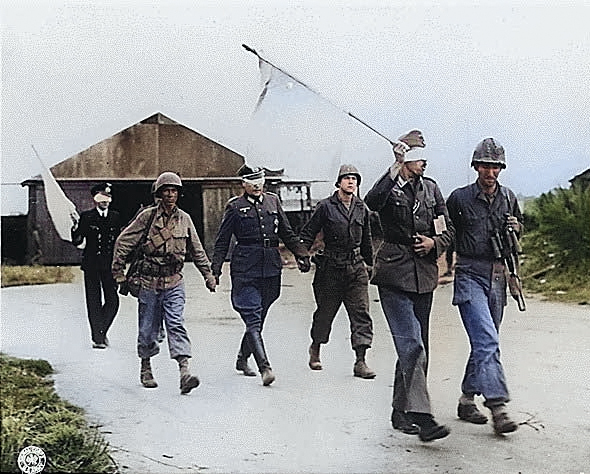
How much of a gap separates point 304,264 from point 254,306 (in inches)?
8.7

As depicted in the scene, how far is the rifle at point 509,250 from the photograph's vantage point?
2.87 m

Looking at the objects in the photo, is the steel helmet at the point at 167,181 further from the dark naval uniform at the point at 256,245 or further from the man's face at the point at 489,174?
the man's face at the point at 489,174

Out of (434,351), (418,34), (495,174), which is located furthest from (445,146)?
(434,351)

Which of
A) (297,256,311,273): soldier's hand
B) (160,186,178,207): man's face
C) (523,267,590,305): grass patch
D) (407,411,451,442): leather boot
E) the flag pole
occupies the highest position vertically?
the flag pole

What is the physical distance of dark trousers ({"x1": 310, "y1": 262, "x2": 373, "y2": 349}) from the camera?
9.41 ft

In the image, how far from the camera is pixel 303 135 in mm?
2906

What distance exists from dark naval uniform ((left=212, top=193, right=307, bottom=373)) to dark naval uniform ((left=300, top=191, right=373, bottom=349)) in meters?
0.09

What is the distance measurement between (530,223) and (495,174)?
21 cm

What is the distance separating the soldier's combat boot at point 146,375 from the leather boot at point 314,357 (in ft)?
1.69

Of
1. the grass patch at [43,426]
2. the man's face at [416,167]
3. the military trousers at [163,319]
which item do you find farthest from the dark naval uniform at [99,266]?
the man's face at [416,167]

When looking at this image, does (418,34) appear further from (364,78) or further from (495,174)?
(495,174)

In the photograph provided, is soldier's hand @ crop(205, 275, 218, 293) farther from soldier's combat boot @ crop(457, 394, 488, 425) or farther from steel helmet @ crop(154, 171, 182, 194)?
soldier's combat boot @ crop(457, 394, 488, 425)

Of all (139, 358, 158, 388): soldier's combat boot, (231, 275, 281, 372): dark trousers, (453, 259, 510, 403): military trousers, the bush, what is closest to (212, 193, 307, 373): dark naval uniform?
(231, 275, 281, 372): dark trousers

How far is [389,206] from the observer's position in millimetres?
2844
